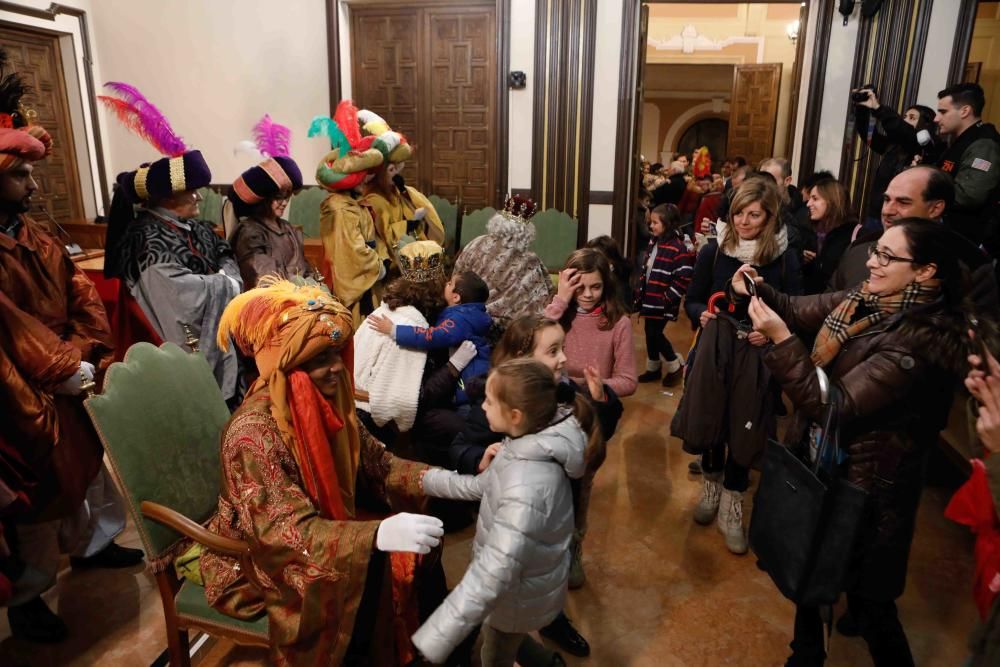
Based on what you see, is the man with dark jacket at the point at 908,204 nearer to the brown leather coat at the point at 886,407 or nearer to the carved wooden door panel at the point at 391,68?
the brown leather coat at the point at 886,407

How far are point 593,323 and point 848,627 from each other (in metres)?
1.37

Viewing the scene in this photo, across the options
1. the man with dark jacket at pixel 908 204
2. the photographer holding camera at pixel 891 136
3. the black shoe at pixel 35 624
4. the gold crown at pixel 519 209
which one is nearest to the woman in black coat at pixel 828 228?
the photographer holding camera at pixel 891 136

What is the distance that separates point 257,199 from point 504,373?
2.16m

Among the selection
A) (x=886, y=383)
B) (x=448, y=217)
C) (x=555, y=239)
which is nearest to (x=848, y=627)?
(x=886, y=383)

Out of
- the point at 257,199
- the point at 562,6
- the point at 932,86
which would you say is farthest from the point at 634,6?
the point at 257,199

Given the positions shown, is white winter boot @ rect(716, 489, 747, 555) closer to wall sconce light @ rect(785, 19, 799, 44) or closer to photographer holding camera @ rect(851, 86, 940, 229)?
photographer holding camera @ rect(851, 86, 940, 229)

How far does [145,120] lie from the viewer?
9.98ft

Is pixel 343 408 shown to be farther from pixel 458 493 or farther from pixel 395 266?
pixel 395 266

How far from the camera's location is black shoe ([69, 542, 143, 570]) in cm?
253

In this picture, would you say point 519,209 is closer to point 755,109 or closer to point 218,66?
point 218,66

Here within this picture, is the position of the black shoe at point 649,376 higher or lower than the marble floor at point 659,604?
higher

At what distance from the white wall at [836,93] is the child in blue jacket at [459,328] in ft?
14.6

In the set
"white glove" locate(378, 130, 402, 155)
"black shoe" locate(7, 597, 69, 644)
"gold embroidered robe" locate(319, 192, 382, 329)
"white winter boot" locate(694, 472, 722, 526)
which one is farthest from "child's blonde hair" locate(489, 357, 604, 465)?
"white glove" locate(378, 130, 402, 155)

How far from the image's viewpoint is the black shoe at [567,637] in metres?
2.15
